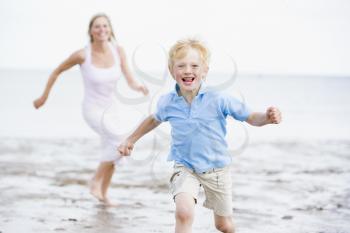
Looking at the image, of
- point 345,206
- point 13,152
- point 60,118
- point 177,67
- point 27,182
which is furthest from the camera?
point 60,118

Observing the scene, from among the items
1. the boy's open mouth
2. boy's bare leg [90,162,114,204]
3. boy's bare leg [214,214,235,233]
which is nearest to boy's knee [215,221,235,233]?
boy's bare leg [214,214,235,233]

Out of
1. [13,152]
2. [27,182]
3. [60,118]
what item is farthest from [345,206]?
[60,118]

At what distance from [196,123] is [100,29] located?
9.21 feet

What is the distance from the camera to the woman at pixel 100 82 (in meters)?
6.79

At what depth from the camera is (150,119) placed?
4.66m

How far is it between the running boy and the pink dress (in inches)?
88.5

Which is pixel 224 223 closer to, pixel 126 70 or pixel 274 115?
pixel 274 115

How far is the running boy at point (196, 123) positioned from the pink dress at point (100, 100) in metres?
2.25

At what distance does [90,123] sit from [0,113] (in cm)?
1126

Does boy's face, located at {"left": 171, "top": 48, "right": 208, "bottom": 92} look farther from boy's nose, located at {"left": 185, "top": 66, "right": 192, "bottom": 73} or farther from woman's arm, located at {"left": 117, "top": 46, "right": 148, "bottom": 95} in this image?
woman's arm, located at {"left": 117, "top": 46, "right": 148, "bottom": 95}

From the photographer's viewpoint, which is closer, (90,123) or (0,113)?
(90,123)

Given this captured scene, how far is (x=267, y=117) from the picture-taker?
4.09 metres

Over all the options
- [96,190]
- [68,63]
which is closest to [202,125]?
[96,190]

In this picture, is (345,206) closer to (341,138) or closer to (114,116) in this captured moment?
(114,116)
